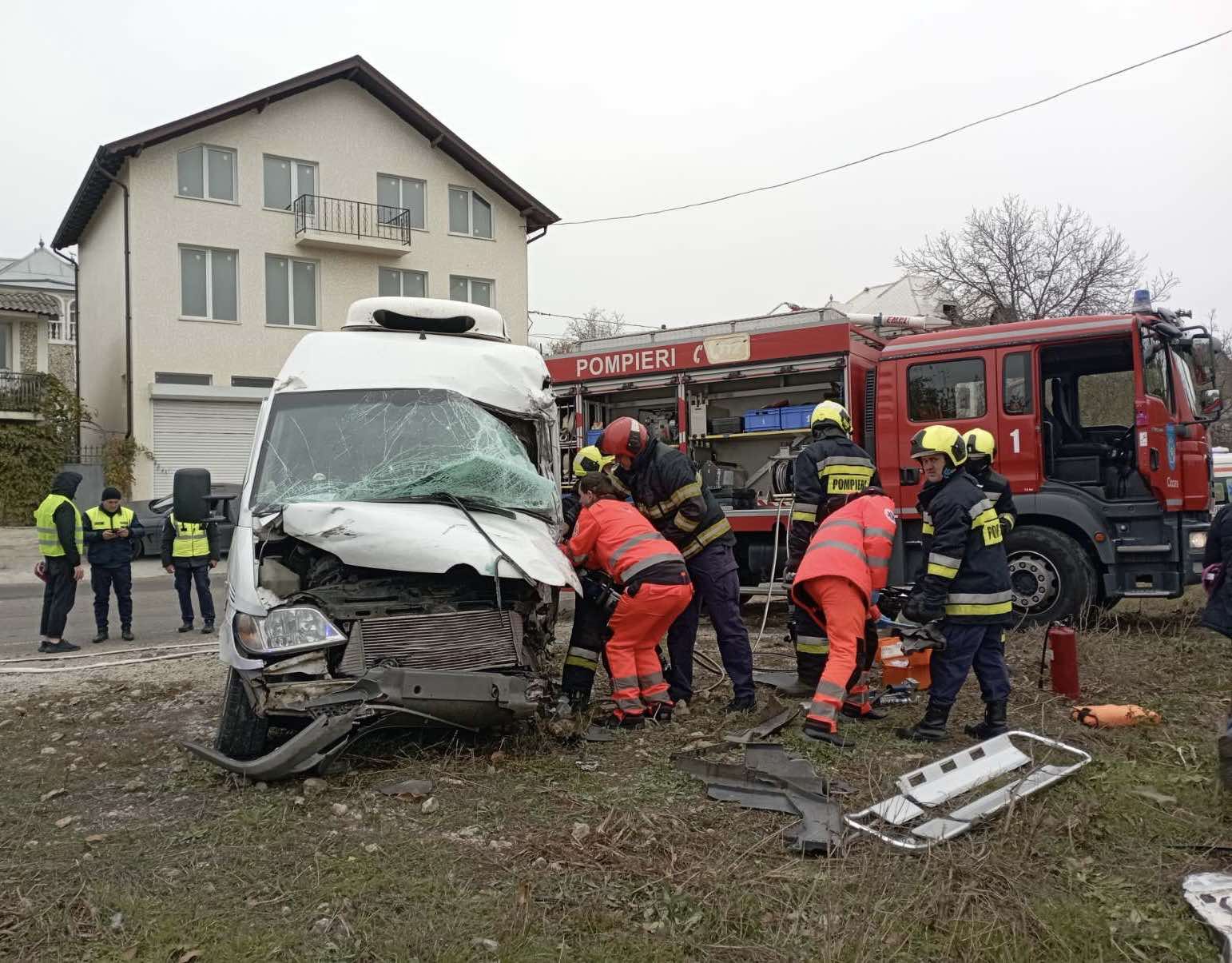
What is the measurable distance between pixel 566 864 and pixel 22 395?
2374 cm

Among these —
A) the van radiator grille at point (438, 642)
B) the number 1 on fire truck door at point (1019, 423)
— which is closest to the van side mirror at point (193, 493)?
the van radiator grille at point (438, 642)

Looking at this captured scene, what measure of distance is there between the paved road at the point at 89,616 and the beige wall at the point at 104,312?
31.6 feet

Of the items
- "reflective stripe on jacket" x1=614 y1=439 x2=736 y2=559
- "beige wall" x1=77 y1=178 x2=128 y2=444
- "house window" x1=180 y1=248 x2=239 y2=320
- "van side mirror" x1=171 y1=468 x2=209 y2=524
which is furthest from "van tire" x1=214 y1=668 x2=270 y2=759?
"beige wall" x1=77 y1=178 x2=128 y2=444

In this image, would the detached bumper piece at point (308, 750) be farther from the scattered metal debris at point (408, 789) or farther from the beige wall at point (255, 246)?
the beige wall at point (255, 246)

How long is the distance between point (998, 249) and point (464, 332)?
21758 mm

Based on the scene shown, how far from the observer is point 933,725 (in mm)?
5129

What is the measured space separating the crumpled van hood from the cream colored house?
722 inches

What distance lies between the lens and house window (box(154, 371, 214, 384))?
70.3ft

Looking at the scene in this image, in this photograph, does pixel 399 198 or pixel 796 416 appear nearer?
pixel 796 416

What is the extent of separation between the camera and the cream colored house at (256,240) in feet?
69.8

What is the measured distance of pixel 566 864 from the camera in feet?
11.6

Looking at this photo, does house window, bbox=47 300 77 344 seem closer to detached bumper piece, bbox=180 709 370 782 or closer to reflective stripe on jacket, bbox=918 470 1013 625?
detached bumper piece, bbox=180 709 370 782

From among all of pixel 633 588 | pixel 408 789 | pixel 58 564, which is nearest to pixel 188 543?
pixel 58 564

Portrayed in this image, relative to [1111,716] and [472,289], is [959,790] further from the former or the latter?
[472,289]
